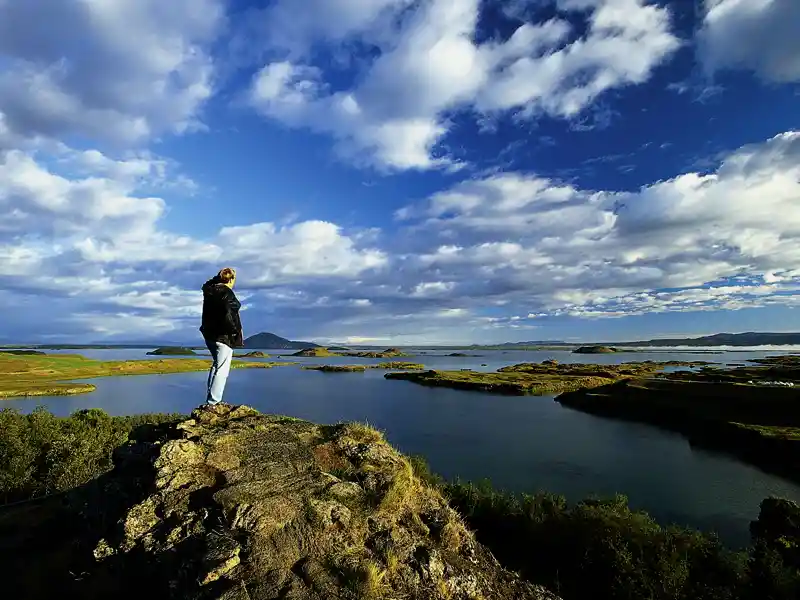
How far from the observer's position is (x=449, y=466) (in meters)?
31.7

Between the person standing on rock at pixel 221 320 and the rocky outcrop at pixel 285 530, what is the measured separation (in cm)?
143

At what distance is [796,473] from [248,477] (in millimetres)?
37044

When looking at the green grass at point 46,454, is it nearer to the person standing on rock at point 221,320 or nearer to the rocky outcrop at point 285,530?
the person standing on rock at point 221,320

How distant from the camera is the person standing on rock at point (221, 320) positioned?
900 cm

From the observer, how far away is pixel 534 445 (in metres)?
39.1

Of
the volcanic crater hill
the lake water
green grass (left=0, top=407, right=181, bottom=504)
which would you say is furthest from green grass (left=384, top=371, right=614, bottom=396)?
the volcanic crater hill

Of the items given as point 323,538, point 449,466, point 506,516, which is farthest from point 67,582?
point 449,466

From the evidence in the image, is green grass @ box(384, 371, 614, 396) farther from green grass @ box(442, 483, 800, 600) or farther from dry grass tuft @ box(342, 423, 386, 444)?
dry grass tuft @ box(342, 423, 386, 444)

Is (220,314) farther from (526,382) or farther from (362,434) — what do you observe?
(526,382)

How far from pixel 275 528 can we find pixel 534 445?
36130 millimetres

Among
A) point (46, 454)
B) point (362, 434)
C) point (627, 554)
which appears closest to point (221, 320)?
point (362, 434)

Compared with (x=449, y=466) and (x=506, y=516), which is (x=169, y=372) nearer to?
(x=449, y=466)

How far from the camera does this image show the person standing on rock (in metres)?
9.00

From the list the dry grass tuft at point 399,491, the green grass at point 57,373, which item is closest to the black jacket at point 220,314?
the dry grass tuft at point 399,491
